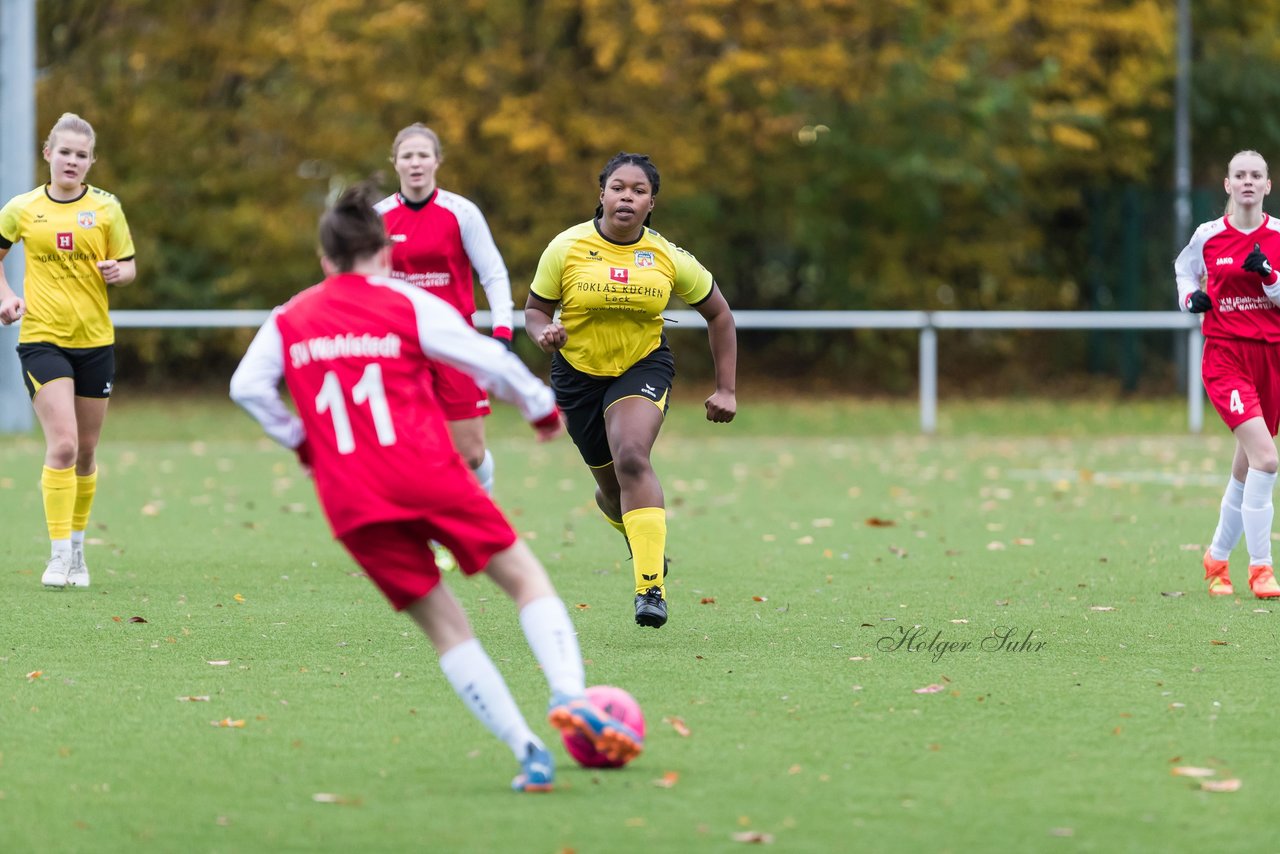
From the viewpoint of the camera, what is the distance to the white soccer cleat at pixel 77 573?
9328 millimetres

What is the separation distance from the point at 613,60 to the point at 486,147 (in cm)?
230

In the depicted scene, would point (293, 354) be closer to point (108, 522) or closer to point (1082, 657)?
point (1082, 657)

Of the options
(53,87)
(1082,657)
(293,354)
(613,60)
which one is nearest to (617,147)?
(613,60)

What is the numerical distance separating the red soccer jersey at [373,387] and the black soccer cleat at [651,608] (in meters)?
2.83

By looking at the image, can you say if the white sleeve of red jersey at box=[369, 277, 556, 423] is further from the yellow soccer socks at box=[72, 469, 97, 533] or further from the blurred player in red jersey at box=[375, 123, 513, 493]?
the yellow soccer socks at box=[72, 469, 97, 533]

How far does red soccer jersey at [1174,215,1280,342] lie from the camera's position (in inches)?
352

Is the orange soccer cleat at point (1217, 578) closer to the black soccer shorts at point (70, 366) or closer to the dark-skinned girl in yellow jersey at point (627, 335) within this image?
the dark-skinned girl in yellow jersey at point (627, 335)

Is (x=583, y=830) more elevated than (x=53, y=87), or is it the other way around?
(x=53, y=87)

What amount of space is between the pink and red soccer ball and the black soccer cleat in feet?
7.49

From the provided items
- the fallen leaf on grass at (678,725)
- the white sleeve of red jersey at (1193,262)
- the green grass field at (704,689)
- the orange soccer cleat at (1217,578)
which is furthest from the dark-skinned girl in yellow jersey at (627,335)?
the orange soccer cleat at (1217,578)

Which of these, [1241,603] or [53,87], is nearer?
[1241,603]

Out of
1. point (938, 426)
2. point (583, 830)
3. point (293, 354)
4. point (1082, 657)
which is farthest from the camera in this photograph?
point (938, 426)

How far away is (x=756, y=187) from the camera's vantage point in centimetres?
2775

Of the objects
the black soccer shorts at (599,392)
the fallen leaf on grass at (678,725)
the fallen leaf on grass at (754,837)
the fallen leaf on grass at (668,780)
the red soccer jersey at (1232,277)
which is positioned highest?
the red soccer jersey at (1232,277)
